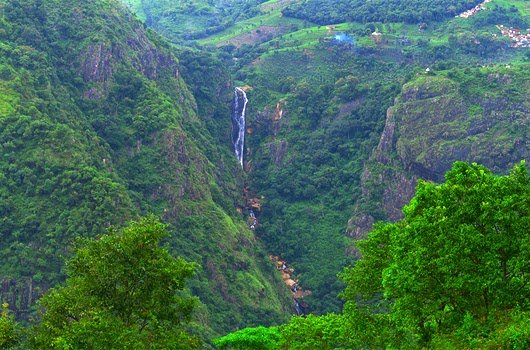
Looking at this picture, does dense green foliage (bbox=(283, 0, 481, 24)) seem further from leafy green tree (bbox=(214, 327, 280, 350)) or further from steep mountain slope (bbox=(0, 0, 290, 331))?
leafy green tree (bbox=(214, 327, 280, 350))

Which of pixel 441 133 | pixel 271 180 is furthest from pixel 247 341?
pixel 271 180

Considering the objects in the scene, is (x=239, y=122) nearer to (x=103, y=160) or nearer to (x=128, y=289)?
(x=103, y=160)

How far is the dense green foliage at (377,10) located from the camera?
15675 cm

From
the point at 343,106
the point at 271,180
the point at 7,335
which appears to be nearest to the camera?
the point at 7,335

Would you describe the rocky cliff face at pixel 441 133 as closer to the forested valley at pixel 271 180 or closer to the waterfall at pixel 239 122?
the forested valley at pixel 271 180

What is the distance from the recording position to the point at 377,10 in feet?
538

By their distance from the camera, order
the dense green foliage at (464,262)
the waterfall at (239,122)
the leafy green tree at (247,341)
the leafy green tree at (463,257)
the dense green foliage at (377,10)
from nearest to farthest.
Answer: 1. the dense green foliage at (464,262)
2. the leafy green tree at (463,257)
3. the leafy green tree at (247,341)
4. the waterfall at (239,122)
5. the dense green foliage at (377,10)

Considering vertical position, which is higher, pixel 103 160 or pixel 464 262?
pixel 464 262

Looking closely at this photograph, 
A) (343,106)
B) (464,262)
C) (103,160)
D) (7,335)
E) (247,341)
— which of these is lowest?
(343,106)

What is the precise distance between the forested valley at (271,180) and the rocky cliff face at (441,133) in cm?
33

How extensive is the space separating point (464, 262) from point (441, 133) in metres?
84.7

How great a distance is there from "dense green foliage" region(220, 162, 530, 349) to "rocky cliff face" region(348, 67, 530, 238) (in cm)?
7798

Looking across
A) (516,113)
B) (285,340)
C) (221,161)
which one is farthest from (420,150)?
(285,340)

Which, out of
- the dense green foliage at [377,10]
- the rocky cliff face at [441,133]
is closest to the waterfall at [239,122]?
the rocky cliff face at [441,133]
